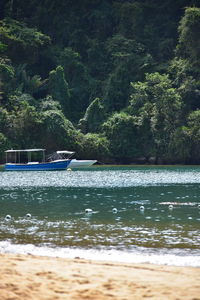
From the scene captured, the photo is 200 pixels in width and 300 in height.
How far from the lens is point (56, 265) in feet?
37.8

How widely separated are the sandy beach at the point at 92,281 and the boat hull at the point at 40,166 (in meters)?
61.1

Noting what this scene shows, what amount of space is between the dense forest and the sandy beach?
230 ft

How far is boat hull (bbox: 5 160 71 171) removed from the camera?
72.6 m

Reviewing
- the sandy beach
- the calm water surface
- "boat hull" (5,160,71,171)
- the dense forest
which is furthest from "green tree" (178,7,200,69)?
the sandy beach

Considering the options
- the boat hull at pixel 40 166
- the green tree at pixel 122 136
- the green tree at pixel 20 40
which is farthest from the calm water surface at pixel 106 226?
the green tree at pixel 20 40

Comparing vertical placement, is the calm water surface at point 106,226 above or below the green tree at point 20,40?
below

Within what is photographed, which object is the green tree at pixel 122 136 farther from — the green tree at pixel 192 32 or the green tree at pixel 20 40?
the green tree at pixel 20 40

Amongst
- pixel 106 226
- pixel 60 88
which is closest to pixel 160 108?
pixel 60 88

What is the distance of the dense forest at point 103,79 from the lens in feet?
274

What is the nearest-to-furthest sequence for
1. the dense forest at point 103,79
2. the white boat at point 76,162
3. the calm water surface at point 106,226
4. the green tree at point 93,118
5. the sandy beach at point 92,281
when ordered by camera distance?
the sandy beach at point 92,281 < the calm water surface at point 106,226 < the white boat at point 76,162 < the dense forest at point 103,79 < the green tree at point 93,118

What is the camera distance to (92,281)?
9789mm

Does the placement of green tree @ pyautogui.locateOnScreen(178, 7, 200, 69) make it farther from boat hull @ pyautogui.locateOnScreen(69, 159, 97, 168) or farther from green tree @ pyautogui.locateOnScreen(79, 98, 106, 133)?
boat hull @ pyautogui.locateOnScreen(69, 159, 97, 168)

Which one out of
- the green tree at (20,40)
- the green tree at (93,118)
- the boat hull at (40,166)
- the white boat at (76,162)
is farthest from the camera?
the green tree at (93,118)

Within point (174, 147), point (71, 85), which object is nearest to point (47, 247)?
point (174, 147)
